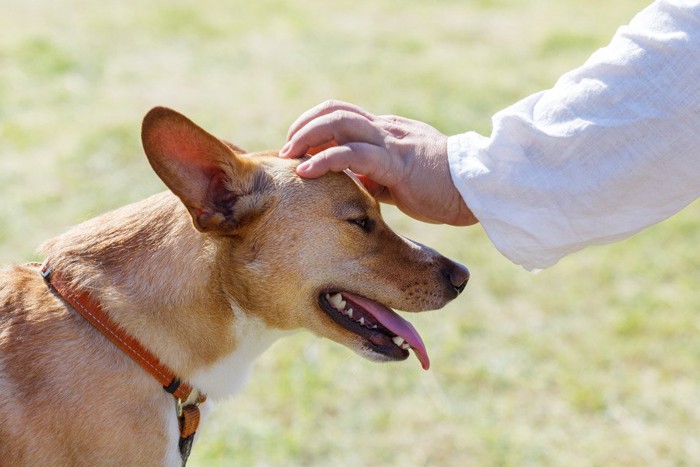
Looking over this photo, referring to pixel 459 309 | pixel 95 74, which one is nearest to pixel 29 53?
pixel 95 74

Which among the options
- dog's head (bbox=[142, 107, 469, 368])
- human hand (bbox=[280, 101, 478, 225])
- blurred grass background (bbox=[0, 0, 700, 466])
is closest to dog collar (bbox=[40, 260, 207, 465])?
dog's head (bbox=[142, 107, 469, 368])

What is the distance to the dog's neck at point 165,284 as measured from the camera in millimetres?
3047

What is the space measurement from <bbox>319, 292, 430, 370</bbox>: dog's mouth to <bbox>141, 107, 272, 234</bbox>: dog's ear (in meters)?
0.43

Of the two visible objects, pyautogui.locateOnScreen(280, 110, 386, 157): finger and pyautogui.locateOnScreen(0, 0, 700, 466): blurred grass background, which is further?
pyautogui.locateOnScreen(0, 0, 700, 466): blurred grass background

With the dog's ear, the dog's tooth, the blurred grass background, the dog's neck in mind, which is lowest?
the blurred grass background

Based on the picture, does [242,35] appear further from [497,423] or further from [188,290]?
[188,290]

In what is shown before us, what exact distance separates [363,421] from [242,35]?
729 centimetres

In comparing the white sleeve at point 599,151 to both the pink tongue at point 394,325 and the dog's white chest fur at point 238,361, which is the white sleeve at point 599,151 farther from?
the dog's white chest fur at point 238,361

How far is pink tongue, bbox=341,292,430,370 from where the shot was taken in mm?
3338

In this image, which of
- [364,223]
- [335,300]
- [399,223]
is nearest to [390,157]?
[364,223]

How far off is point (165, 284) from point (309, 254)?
0.50 m

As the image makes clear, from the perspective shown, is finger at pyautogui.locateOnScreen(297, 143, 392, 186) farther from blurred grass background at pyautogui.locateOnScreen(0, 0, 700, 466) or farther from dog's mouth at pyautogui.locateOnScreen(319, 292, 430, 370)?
blurred grass background at pyautogui.locateOnScreen(0, 0, 700, 466)

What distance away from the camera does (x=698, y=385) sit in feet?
18.1

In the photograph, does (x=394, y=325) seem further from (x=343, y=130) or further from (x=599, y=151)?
(x=599, y=151)
